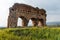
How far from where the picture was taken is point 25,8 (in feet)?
77.3

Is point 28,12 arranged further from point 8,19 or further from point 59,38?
point 59,38

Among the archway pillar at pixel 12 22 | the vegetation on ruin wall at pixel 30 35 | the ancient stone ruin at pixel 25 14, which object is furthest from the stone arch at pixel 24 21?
the vegetation on ruin wall at pixel 30 35

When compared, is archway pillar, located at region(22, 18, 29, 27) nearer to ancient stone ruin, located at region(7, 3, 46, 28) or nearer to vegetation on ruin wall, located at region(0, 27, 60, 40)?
ancient stone ruin, located at region(7, 3, 46, 28)

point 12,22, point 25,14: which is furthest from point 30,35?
point 25,14

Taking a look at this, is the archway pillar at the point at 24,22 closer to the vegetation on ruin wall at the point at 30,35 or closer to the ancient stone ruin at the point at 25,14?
the ancient stone ruin at the point at 25,14

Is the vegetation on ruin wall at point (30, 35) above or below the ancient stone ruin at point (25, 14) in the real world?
below

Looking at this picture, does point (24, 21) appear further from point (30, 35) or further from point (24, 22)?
point (30, 35)

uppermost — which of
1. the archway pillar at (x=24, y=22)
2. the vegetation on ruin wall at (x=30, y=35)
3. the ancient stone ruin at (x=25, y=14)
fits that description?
the ancient stone ruin at (x=25, y=14)

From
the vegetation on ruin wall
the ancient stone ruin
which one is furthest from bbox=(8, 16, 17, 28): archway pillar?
the vegetation on ruin wall

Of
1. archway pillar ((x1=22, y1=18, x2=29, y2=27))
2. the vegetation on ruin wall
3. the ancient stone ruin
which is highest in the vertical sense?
the ancient stone ruin

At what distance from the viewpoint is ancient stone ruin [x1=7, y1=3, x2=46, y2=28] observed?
21.8 m

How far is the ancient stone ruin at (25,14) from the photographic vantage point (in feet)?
71.6

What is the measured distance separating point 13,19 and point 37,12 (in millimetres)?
4715

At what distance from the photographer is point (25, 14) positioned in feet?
77.9
